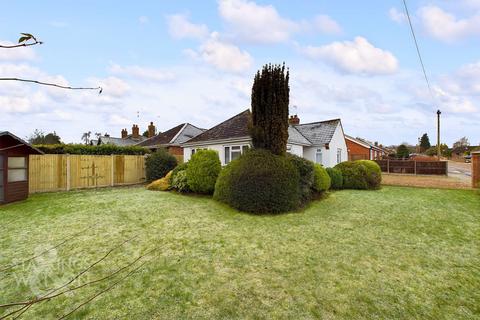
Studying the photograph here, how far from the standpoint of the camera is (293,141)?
53.3 ft

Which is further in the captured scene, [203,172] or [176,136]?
[176,136]

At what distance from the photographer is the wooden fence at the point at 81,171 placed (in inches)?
430

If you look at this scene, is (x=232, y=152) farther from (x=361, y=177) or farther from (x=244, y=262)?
(x=244, y=262)

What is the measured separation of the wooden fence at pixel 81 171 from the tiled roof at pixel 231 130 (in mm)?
4805

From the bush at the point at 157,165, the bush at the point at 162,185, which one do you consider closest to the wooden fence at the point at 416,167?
the bush at the point at 157,165

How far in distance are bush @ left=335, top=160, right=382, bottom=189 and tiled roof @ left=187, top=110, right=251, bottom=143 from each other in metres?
6.34

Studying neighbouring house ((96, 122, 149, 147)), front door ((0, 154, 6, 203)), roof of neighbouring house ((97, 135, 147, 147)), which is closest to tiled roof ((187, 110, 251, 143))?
front door ((0, 154, 6, 203))

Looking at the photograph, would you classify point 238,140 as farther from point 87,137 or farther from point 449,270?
point 87,137

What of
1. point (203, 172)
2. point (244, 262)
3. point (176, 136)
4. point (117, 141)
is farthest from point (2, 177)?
point (117, 141)

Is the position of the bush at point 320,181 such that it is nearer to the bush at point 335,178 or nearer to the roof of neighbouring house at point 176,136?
the bush at point 335,178

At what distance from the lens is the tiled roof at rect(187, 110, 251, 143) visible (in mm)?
14711

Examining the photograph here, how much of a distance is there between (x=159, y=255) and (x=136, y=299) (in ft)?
4.19

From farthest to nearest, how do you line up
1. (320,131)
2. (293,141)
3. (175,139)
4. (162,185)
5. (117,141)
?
(117,141), (175,139), (320,131), (293,141), (162,185)

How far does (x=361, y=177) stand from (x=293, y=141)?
5104mm
